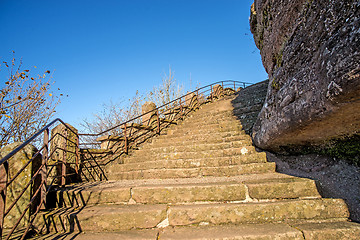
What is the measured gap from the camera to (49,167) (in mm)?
3436

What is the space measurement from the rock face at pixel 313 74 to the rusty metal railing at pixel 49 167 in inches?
119

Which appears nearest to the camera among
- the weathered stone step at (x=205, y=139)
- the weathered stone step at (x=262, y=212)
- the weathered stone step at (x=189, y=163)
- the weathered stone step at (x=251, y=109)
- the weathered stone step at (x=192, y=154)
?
the weathered stone step at (x=262, y=212)

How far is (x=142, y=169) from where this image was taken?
4.17 metres

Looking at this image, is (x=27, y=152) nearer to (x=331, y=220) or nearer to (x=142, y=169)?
(x=142, y=169)

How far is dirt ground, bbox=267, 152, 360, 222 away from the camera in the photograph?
6.89 feet

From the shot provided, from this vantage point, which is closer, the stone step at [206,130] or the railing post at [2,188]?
the railing post at [2,188]

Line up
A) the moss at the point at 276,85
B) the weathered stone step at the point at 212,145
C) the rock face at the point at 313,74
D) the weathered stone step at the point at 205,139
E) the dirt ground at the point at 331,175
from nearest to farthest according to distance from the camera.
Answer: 1. the rock face at the point at 313,74
2. the dirt ground at the point at 331,175
3. the moss at the point at 276,85
4. the weathered stone step at the point at 212,145
5. the weathered stone step at the point at 205,139

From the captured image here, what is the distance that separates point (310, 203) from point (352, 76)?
1.47 meters

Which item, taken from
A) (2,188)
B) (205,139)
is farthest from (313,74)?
(2,188)

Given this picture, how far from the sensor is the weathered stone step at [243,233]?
1.65 meters

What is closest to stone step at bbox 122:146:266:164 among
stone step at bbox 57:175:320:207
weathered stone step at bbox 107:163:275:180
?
weathered stone step at bbox 107:163:275:180

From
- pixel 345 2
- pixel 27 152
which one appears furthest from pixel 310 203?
pixel 27 152

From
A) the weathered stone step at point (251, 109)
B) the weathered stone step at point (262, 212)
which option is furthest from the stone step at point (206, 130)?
the weathered stone step at point (262, 212)

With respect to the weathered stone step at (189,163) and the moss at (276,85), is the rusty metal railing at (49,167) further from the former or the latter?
the moss at (276,85)
